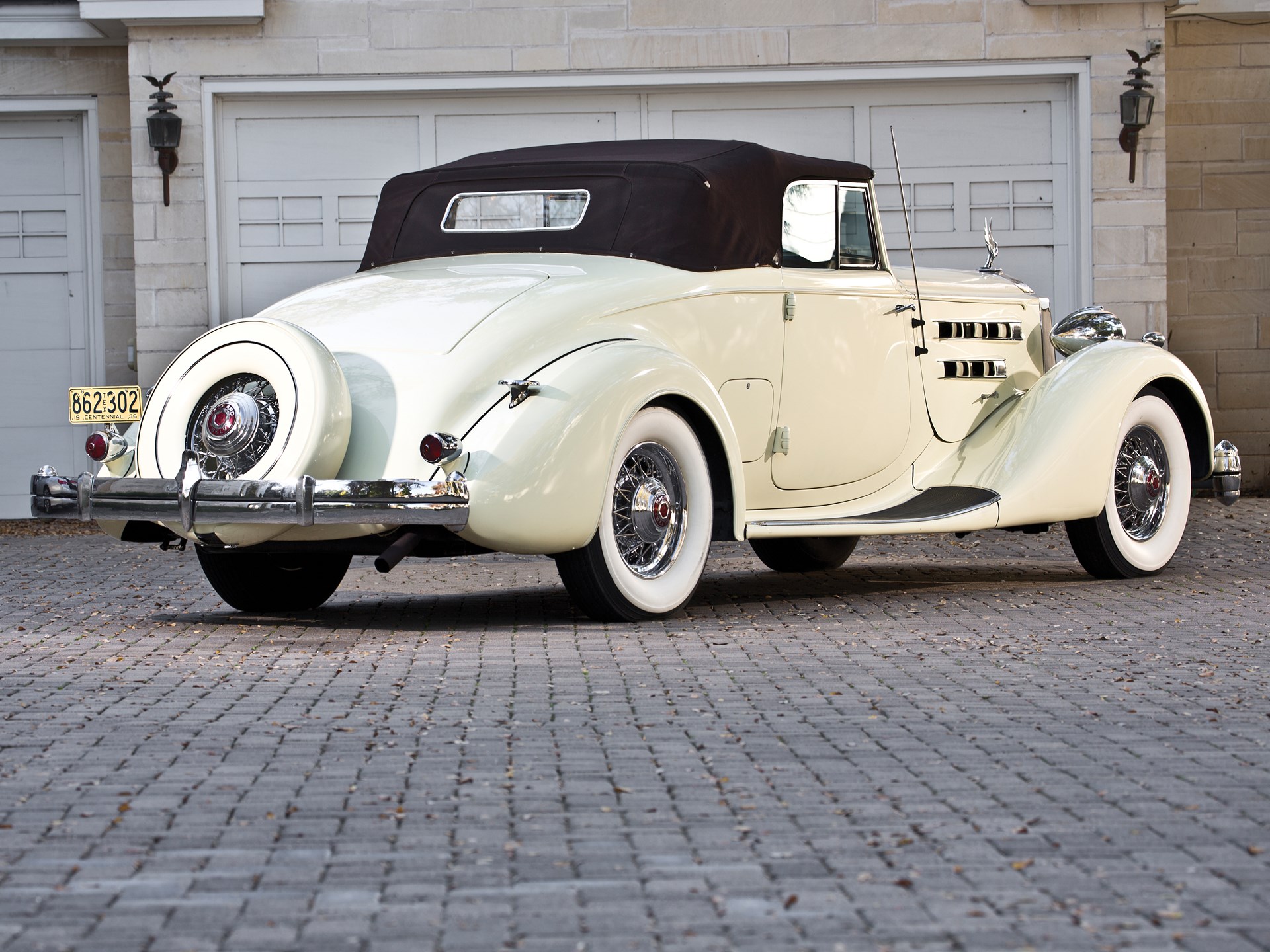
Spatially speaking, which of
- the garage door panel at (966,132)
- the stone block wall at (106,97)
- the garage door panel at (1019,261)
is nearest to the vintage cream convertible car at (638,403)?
the garage door panel at (1019,261)

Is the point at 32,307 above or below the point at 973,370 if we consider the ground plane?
above

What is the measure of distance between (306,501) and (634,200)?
7.32 feet

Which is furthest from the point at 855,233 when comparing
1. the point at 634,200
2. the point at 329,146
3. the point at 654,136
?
the point at 329,146

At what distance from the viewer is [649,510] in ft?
22.1

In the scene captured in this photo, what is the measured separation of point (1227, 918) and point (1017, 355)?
6213 mm

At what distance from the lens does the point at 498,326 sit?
6.45 m

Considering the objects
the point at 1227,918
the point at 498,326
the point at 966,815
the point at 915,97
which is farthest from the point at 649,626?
the point at 915,97

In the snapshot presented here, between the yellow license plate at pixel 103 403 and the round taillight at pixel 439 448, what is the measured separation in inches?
174

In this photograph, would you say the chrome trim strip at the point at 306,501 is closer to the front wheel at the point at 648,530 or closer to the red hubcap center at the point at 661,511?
the front wheel at the point at 648,530

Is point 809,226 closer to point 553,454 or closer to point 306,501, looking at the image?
point 553,454

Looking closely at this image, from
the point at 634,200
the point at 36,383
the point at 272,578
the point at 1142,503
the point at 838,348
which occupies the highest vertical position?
the point at 634,200

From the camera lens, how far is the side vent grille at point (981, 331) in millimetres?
8492

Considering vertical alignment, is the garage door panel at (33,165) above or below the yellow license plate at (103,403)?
above

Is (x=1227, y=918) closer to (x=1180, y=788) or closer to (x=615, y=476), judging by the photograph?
(x=1180, y=788)
